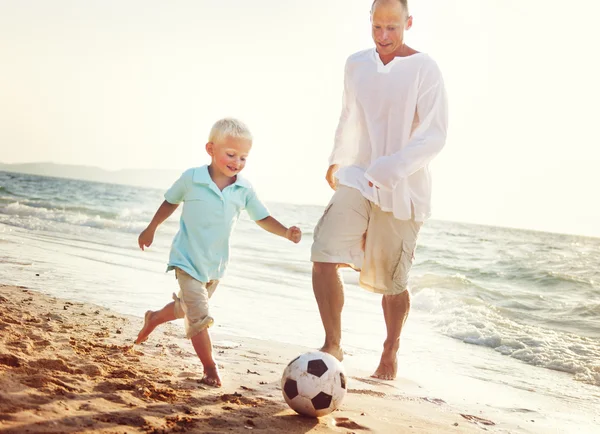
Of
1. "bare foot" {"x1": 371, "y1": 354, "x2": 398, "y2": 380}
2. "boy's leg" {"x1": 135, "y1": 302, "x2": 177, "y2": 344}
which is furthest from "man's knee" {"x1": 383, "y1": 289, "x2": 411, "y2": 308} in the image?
"boy's leg" {"x1": 135, "y1": 302, "x2": 177, "y2": 344}

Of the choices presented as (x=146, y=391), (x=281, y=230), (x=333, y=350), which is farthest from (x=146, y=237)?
(x=333, y=350)

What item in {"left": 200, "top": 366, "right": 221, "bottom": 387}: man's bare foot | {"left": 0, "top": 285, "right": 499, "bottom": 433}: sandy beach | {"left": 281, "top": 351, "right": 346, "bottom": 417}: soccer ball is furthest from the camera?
{"left": 200, "top": 366, "right": 221, "bottom": 387}: man's bare foot

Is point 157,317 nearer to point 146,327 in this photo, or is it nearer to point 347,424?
point 146,327

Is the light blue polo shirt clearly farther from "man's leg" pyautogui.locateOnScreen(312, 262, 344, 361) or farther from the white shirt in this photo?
the white shirt

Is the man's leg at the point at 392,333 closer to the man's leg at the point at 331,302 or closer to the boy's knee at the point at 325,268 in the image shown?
the man's leg at the point at 331,302

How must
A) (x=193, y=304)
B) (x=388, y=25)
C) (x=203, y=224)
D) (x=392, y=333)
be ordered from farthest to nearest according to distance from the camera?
(x=392, y=333)
(x=388, y=25)
(x=203, y=224)
(x=193, y=304)

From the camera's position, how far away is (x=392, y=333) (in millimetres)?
4266

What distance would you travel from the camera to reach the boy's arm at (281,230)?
368 cm

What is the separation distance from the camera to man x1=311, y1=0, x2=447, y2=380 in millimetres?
3922

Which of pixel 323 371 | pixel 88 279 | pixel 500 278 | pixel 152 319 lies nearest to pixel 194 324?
pixel 152 319

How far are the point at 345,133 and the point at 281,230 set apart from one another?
0.95 metres

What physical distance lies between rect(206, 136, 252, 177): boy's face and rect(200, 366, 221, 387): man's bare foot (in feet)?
3.66

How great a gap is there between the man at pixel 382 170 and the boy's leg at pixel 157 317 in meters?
0.94

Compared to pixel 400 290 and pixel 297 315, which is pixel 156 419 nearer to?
pixel 400 290
